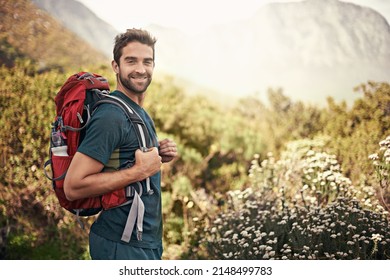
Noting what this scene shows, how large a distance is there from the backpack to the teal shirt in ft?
0.12

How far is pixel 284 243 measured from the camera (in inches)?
191

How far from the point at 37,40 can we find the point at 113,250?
3324 mm

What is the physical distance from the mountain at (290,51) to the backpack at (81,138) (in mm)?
2791

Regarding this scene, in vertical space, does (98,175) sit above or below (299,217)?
above

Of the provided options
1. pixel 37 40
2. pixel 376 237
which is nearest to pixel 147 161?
pixel 376 237

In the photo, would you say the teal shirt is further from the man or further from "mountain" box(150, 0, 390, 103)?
"mountain" box(150, 0, 390, 103)

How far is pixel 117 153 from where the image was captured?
10.0ft

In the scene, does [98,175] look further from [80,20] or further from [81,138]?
[80,20]

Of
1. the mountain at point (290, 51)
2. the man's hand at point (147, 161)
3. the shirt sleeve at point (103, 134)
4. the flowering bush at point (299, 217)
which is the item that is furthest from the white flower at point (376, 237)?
the shirt sleeve at point (103, 134)

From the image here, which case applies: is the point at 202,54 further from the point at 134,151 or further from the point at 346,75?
the point at 134,151

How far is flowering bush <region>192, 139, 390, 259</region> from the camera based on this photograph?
4.62 metres

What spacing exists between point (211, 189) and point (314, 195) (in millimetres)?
999

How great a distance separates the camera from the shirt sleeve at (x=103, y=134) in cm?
289
